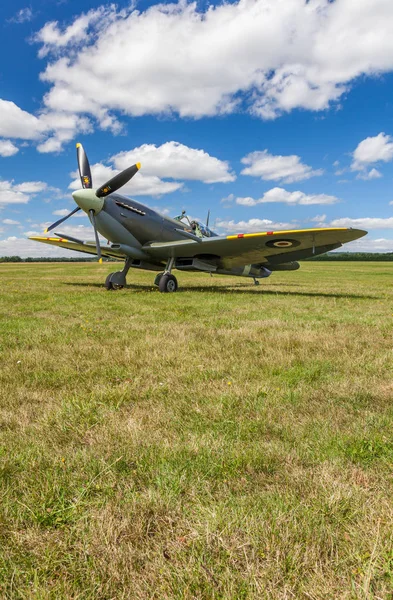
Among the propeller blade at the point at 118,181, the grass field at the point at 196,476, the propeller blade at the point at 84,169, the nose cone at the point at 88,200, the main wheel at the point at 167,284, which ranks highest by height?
the propeller blade at the point at 84,169

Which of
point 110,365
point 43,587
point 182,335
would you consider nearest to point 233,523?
point 43,587

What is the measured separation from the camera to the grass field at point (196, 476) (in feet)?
4.37

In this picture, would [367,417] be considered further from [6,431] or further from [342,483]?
[6,431]

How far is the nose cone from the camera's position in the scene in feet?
40.2

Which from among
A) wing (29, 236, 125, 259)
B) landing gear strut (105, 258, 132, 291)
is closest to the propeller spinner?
landing gear strut (105, 258, 132, 291)

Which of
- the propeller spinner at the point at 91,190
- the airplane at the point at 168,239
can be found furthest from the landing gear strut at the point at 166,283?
the propeller spinner at the point at 91,190

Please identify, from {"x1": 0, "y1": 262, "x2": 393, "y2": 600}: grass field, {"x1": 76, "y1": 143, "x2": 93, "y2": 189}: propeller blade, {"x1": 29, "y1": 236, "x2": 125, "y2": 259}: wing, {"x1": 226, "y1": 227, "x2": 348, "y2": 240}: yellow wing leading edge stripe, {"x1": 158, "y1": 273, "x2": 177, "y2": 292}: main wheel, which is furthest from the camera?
{"x1": 29, "y1": 236, "x2": 125, "y2": 259}: wing

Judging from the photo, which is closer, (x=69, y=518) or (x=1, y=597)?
(x=1, y=597)

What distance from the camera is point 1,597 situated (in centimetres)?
126

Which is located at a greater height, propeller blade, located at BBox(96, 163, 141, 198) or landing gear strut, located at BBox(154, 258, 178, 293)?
propeller blade, located at BBox(96, 163, 141, 198)

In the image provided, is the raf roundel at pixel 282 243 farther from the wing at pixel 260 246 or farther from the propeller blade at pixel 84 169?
the propeller blade at pixel 84 169

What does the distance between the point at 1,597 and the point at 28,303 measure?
9.74m

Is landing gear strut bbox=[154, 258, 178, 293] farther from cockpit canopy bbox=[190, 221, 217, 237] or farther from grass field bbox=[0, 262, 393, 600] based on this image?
grass field bbox=[0, 262, 393, 600]

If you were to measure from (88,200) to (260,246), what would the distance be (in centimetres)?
667
